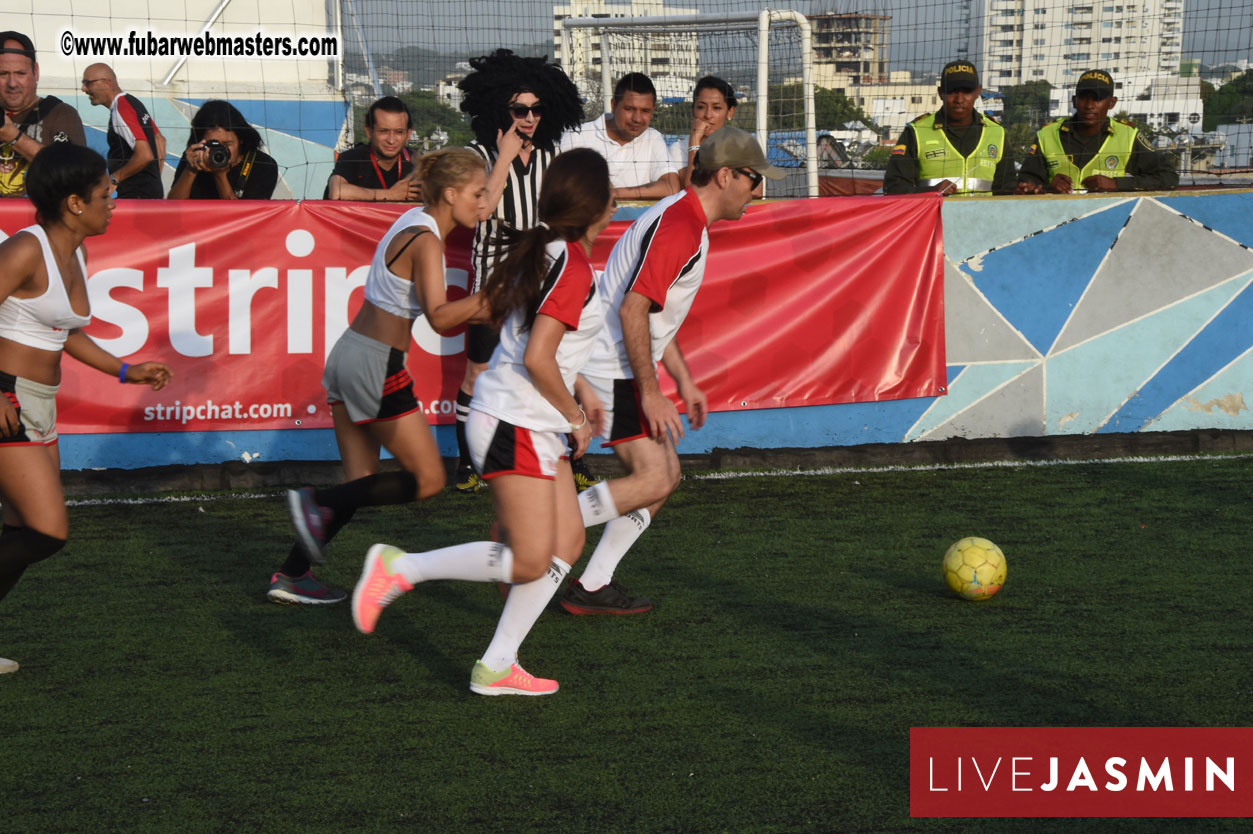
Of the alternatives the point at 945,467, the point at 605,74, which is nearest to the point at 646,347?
the point at 945,467

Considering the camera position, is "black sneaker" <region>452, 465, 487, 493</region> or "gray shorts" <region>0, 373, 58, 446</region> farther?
"black sneaker" <region>452, 465, 487, 493</region>

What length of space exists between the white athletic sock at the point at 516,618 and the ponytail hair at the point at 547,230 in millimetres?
878

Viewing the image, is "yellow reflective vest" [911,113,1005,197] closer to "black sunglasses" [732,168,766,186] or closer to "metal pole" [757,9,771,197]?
"metal pole" [757,9,771,197]

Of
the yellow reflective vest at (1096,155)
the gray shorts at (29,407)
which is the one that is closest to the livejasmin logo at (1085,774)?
the gray shorts at (29,407)

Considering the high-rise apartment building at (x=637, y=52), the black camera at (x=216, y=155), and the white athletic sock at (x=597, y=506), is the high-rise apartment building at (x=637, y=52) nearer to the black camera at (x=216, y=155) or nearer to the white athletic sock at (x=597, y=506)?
the black camera at (x=216, y=155)

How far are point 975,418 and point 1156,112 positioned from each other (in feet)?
11.2

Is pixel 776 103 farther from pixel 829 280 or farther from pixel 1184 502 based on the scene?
pixel 1184 502

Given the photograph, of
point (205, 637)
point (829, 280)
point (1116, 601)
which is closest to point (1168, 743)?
point (1116, 601)

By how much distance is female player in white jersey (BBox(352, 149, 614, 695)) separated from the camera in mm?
4344

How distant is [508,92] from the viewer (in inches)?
320

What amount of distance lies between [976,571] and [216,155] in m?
5.46

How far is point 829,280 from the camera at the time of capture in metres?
8.97

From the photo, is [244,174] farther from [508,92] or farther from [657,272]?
[657,272]

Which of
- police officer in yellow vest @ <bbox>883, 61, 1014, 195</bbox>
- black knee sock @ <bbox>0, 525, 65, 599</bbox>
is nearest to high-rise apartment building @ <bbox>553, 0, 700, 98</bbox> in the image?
police officer in yellow vest @ <bbox>883, 61, 1014, 195</bbox>
